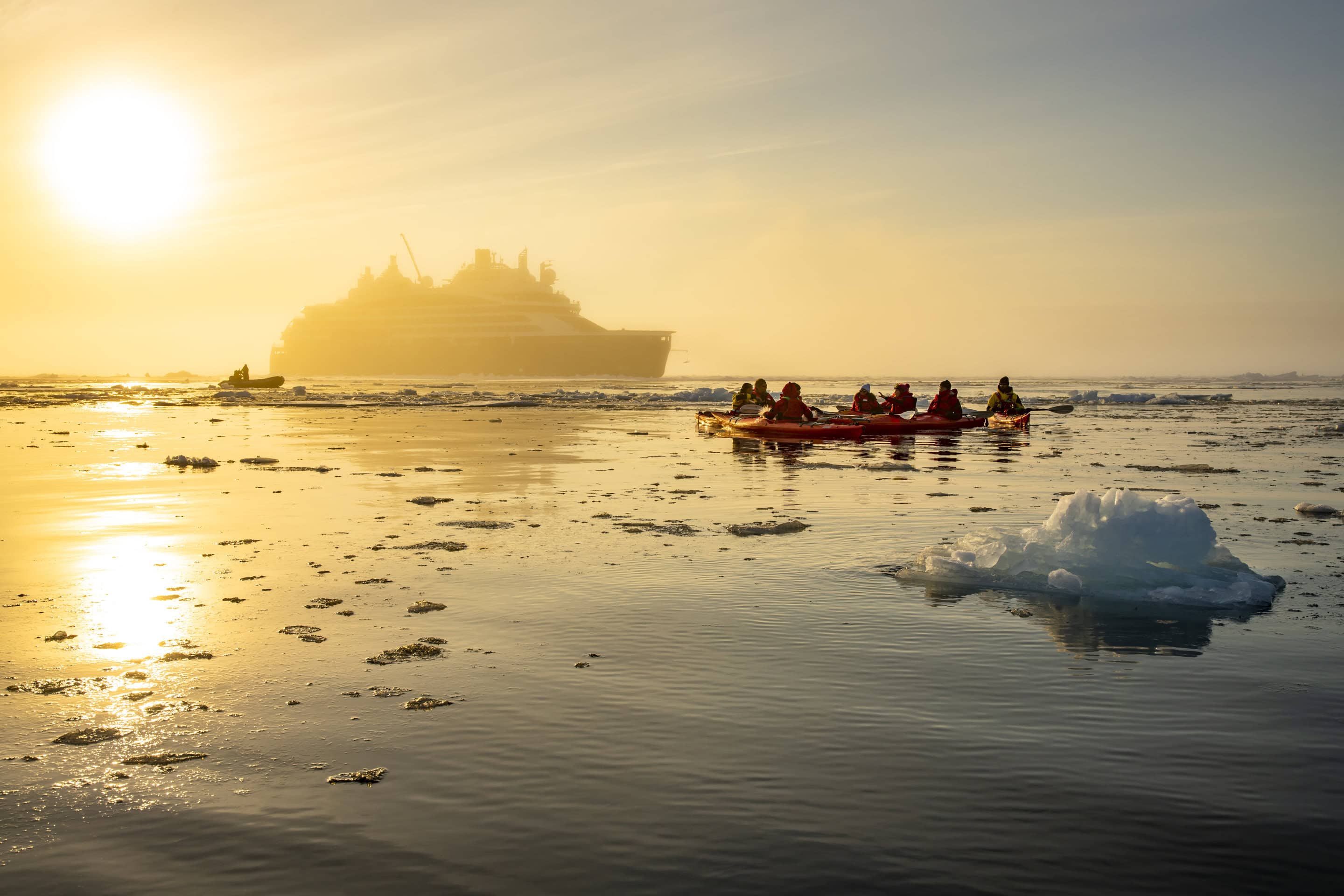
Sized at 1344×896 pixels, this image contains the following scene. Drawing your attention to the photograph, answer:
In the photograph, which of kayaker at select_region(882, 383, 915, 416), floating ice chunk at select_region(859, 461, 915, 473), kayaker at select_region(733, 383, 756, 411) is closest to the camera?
floating ice chunk at select_region(859, 461, 915, 473)

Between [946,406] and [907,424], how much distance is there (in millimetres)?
2043

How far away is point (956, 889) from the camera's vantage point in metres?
3.50

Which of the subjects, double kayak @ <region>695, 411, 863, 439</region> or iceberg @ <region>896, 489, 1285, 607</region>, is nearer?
iceberg @ <region>896, 489, 1285, 607</region>

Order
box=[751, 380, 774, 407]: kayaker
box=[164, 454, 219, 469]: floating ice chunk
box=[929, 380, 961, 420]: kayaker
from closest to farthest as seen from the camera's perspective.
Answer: box=[164, 454, 219, 469]: floating ice chunk < box=[751, 380, 774, 407]: kayaker < box=[929, 380, 961, 420]: kayaker

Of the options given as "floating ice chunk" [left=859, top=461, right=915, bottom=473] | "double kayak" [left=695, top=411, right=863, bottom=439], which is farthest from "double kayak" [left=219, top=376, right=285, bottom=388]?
"floating ice chunk" [left=859, top=461, right=915, bottom=473]

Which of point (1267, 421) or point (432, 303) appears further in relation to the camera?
point (432, 303)

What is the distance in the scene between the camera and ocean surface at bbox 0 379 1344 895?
374 cm

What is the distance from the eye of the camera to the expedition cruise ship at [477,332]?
120 metres

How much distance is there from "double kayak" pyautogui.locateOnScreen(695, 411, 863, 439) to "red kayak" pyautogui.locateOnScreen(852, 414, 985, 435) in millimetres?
1568

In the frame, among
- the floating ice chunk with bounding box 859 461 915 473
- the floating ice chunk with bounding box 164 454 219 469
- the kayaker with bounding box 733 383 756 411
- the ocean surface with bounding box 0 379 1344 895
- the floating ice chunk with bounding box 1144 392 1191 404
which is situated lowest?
the ocean surface with bounding box 0 379 1344 895

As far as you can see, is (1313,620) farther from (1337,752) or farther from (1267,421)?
(1267,421)

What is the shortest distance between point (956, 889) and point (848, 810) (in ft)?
2.15

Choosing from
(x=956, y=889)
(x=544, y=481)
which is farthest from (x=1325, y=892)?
(x=544, y=481)

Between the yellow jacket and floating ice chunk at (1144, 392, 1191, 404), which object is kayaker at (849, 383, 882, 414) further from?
floating ice chunk at (1144, 392, 1191, 404)
